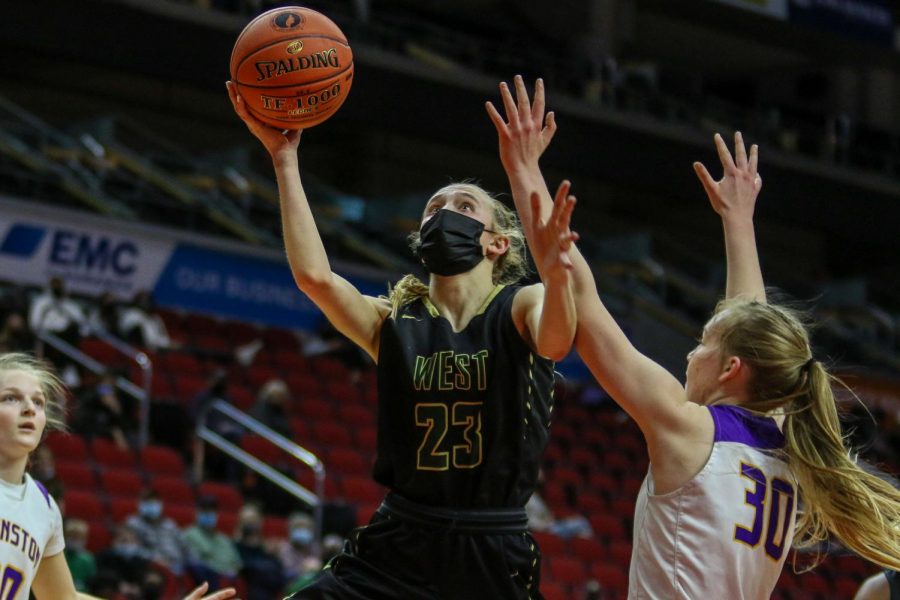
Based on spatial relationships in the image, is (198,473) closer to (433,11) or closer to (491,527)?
(491,527)

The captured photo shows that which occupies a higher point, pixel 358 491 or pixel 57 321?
pixel 57 321

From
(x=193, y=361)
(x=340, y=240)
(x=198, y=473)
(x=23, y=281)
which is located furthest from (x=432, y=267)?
(x=340, y=240)

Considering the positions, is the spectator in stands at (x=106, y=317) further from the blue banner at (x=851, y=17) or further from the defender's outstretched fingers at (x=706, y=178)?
the blue banner at (x=851, y=17)

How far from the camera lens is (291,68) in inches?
156

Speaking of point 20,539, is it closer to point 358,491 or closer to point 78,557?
point 78,557

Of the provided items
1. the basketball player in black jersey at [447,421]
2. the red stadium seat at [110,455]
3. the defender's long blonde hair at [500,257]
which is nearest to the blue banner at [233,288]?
the red stadium seat at [110,455]

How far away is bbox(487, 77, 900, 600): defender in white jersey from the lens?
9.77 ft

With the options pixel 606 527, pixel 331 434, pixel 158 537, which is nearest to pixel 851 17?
pixel 606 527

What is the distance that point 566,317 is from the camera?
314 cm

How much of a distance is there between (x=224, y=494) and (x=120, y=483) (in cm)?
87

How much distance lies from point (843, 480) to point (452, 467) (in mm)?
1028

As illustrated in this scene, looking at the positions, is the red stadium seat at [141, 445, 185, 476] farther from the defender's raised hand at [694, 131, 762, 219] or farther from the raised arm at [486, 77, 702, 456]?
the raised arm at [486, 77, 702, 456]

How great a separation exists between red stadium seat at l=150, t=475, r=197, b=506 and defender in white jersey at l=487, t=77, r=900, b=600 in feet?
25.4

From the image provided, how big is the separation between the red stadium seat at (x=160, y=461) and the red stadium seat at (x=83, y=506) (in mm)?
988
